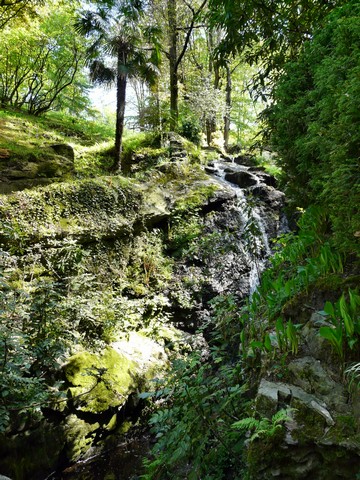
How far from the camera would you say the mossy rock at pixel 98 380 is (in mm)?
4402

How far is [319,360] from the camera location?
2.19 metres

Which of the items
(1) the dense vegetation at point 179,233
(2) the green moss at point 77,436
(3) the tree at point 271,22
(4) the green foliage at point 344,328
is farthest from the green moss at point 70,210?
(4) the green foliage at point 344,328

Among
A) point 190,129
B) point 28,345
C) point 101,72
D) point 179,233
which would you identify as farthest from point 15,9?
point 28,345

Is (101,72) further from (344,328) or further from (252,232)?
(344,328)

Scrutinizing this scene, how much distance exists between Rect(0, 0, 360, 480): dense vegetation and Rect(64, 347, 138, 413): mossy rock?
14 cm

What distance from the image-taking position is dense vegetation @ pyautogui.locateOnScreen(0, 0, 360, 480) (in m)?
2.32

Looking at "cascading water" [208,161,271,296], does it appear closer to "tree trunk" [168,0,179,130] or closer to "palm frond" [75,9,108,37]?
"tree trunk" [168,0,179,130]

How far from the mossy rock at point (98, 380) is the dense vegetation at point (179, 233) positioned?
0.14 meters

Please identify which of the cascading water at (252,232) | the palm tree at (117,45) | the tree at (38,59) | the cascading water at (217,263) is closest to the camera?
the cascading water at (217,263)

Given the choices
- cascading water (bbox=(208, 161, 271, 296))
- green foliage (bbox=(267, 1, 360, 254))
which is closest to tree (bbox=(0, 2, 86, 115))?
cascading water (bbox=(208, 161, 271, 296))

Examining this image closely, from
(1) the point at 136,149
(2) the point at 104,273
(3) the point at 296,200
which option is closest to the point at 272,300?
(3) the point at 296,200

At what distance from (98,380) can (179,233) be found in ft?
14.3

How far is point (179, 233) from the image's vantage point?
812 cm

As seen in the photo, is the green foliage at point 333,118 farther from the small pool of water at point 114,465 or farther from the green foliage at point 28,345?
the small pool of water at point 114,465
